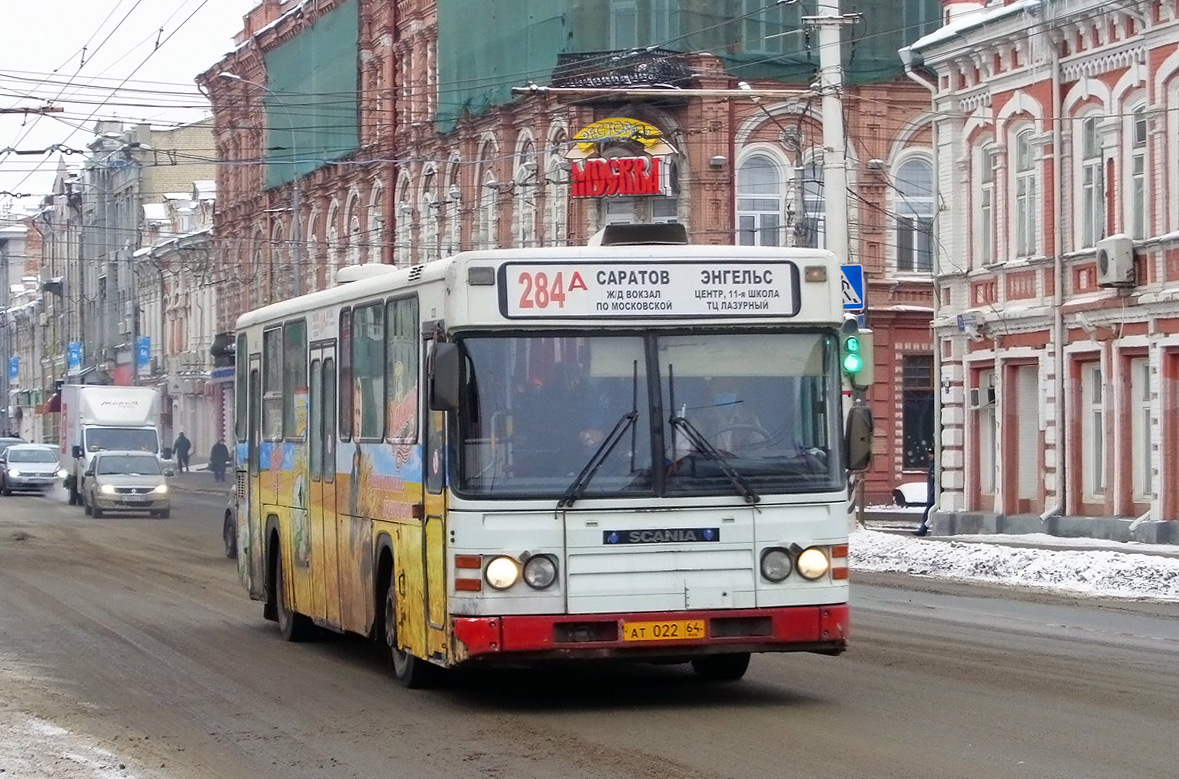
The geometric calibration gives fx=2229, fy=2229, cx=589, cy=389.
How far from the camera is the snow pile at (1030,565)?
23.5 metres

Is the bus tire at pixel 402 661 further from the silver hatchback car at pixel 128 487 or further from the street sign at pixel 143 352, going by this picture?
the street sign at pixel 143 352

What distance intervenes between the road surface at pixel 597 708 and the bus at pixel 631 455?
0.54 m

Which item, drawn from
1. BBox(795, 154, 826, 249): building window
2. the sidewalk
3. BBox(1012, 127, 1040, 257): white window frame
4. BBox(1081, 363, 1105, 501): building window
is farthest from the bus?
the sidewalk

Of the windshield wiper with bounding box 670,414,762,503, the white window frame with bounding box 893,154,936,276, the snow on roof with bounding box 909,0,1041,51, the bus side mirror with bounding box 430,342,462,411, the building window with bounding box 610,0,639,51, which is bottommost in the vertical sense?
the windshield wiper with bounding box 670,414,762,503

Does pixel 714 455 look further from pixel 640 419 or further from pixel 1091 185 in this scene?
pixel 1091 185

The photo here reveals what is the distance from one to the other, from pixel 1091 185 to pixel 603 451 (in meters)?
23.3

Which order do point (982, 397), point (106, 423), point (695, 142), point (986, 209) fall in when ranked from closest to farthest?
point (986, 209), point (982, 397), point (695, 142), point (106, 423)

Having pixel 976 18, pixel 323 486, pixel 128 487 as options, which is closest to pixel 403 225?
pixel 128 487

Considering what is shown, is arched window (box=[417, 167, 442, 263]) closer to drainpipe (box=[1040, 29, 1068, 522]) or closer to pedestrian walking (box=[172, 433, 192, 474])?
pedestrian walking (box=[172, 433, 192, 474])

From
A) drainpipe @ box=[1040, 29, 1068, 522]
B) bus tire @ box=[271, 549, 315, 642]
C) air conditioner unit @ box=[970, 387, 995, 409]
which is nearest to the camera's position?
bus tire @ box=[271, 549, 315, 642]

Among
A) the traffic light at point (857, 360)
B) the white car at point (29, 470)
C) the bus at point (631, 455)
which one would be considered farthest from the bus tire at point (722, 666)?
the white car at point (29, 470)

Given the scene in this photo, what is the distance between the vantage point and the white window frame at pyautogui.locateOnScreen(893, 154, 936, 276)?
169 ft

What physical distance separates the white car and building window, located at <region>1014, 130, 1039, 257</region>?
108 ft

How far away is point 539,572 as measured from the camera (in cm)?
1159
